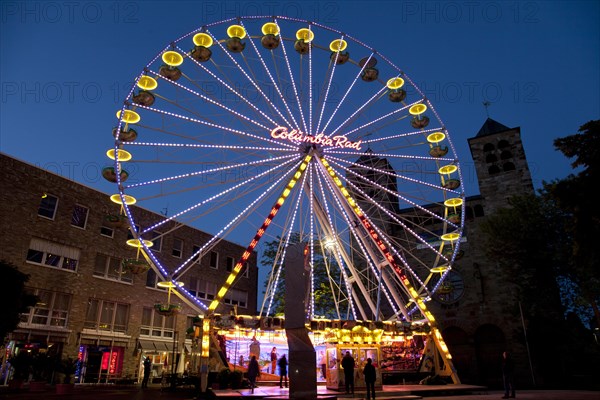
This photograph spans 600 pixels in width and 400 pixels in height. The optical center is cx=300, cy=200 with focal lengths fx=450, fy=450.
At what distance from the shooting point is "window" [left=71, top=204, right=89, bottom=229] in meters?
28.5

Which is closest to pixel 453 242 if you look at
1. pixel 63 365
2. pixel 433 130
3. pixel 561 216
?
pixel 433 130

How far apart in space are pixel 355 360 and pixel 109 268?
735 inches

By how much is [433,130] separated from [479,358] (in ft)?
60.7

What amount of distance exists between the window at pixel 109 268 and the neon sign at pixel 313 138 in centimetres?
1595

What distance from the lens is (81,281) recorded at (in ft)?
90.7

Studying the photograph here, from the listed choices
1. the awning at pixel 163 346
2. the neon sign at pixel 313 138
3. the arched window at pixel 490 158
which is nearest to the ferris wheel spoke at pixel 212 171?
the neon sign at pixel 313 138

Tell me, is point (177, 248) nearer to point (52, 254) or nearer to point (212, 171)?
point (52, 254)

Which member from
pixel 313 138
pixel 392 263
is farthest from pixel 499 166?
pixel 313 138

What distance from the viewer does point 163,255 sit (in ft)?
111

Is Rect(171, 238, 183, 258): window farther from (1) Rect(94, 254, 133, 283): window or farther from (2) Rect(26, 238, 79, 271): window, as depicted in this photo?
(2) Rect(26, 238, 79, 271): window

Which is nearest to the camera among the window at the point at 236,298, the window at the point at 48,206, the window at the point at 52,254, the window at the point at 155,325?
the window at the point at 52,254

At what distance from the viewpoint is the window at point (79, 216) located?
2848 centimetres

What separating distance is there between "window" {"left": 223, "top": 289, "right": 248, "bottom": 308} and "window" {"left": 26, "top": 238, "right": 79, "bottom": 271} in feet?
47.4

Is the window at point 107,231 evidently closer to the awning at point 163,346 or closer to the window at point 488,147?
the awning at point 163,346
